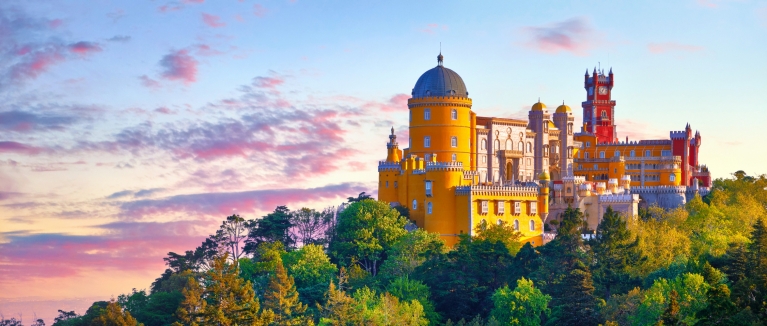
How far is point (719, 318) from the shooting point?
2534 inches

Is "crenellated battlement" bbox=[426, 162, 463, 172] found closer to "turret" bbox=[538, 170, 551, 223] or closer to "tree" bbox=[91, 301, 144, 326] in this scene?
"turret" bbox=[538, 170, 551, 223]

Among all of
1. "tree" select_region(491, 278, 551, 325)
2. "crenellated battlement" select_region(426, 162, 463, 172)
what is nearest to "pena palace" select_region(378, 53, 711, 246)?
"crenellated battlement" select_region(426, 162, 463, 172)

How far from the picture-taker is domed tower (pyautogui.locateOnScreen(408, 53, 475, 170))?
10700 cm

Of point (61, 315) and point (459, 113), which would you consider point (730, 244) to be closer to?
point (459, 113)

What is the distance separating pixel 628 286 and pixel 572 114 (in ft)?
144

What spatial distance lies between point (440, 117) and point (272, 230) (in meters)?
17.8

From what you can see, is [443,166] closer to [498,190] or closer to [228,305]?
[498,190]

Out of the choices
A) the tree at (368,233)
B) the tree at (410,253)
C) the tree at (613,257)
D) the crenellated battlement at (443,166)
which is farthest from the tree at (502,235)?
the tree at (613,257)

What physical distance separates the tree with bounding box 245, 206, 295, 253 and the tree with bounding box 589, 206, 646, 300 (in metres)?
27.7

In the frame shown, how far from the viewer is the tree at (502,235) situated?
317ft

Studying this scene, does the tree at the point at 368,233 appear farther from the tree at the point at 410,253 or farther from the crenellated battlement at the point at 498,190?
the crenellated battlement at the point at 498,190

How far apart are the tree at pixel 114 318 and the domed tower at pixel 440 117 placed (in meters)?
31.5

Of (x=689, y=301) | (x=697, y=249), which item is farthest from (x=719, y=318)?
(x=697, y=249)

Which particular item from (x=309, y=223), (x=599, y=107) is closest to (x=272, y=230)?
(x=309, y=223)
